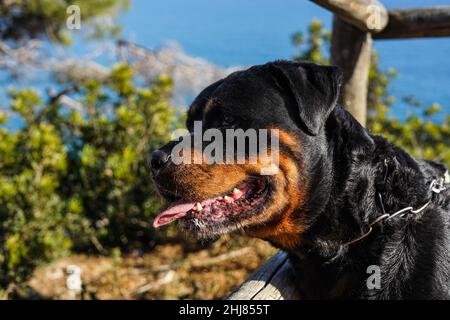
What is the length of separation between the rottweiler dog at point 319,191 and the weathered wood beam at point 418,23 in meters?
1.68

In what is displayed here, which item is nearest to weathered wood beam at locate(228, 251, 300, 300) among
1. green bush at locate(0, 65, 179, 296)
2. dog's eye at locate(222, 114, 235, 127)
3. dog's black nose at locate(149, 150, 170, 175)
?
dog's black nose at locate(149, 150, 170, 175)

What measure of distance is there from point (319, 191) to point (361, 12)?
163cm

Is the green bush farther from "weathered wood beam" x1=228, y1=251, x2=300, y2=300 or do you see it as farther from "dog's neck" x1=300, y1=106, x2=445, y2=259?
"dog's neck" x1=300, y1=106, x2=445, y2=259

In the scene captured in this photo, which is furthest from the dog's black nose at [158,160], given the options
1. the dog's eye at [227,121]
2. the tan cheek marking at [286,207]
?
the tan cheek marking at [286,207]

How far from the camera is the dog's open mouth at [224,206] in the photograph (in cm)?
279

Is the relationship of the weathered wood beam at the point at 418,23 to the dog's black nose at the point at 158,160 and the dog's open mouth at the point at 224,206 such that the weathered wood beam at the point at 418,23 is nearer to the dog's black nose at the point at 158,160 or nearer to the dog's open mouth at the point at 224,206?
the dog's open mouth at the point at 224,206

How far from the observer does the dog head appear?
271cm

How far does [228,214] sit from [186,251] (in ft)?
9.83
